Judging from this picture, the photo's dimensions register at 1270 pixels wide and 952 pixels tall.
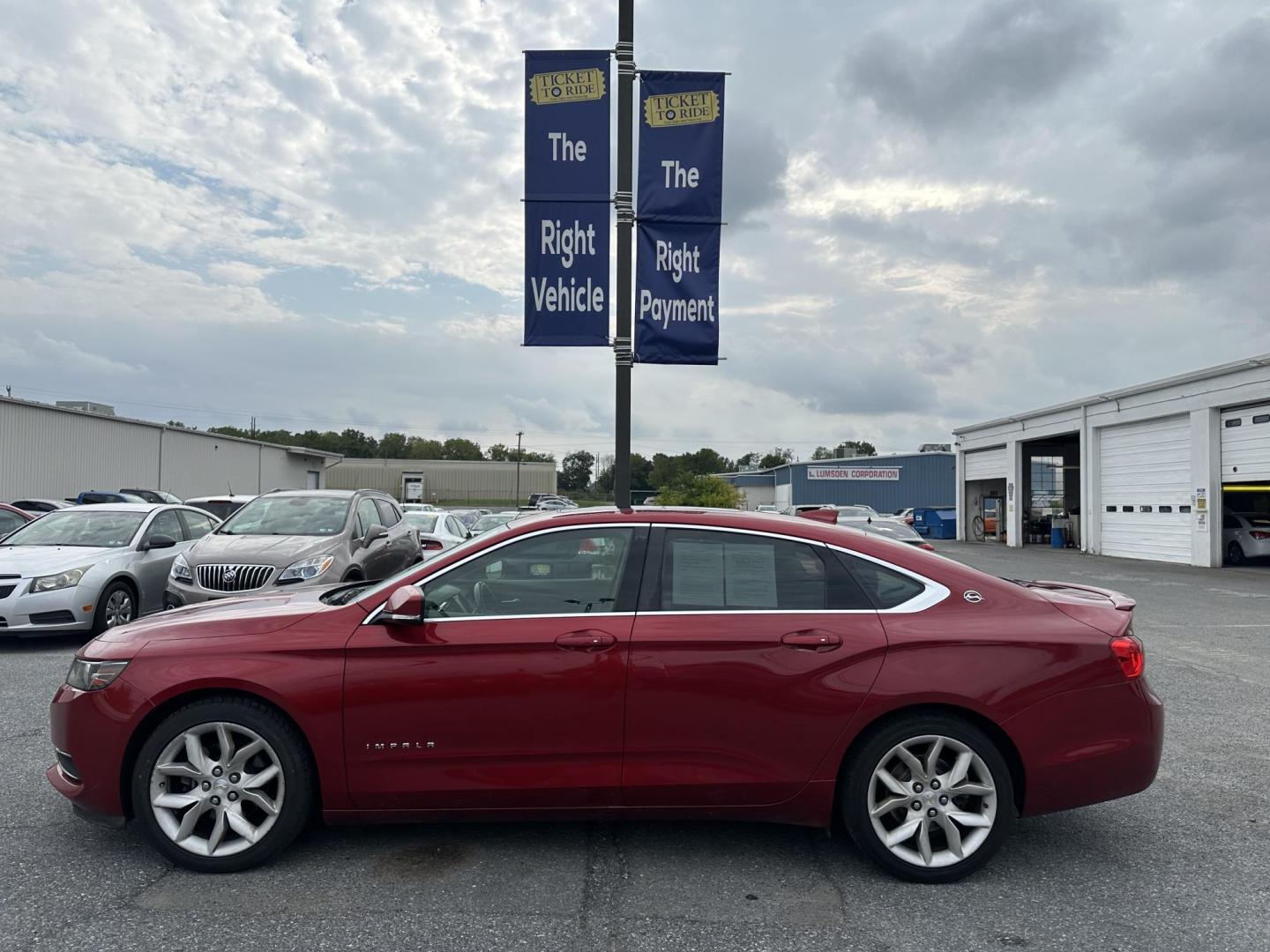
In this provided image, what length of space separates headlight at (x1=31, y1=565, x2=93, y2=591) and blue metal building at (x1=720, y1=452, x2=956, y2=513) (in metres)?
51.1

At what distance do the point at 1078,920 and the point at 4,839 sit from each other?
14.9 ft

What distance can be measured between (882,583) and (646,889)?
5.26 feet

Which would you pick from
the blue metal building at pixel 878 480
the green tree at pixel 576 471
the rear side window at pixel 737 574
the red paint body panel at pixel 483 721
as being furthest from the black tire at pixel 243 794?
the green tree at pixel 576 471

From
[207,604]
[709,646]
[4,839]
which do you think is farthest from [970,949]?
[4,839]

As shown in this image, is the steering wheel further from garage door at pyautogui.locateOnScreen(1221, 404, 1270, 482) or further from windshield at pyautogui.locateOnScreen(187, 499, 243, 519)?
garage door at pyautogui.locateOnScreen(1221, 404, 1270, 482)

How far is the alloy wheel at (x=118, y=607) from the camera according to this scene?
8.99 metres

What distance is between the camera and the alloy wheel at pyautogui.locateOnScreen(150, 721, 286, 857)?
3.60 m

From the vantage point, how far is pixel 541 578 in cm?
380

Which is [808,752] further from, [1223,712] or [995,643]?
[1223,712]

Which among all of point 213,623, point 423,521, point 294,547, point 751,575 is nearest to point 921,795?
point 751,575

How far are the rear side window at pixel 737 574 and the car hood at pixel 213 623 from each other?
5.16 ft

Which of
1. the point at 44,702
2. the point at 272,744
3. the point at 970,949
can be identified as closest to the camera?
the point at 970,949

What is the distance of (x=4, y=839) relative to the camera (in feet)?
12.8

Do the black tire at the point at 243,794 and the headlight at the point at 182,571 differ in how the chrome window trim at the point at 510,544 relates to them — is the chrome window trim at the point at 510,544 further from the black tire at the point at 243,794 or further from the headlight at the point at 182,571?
the headlight at the point at 182,571
